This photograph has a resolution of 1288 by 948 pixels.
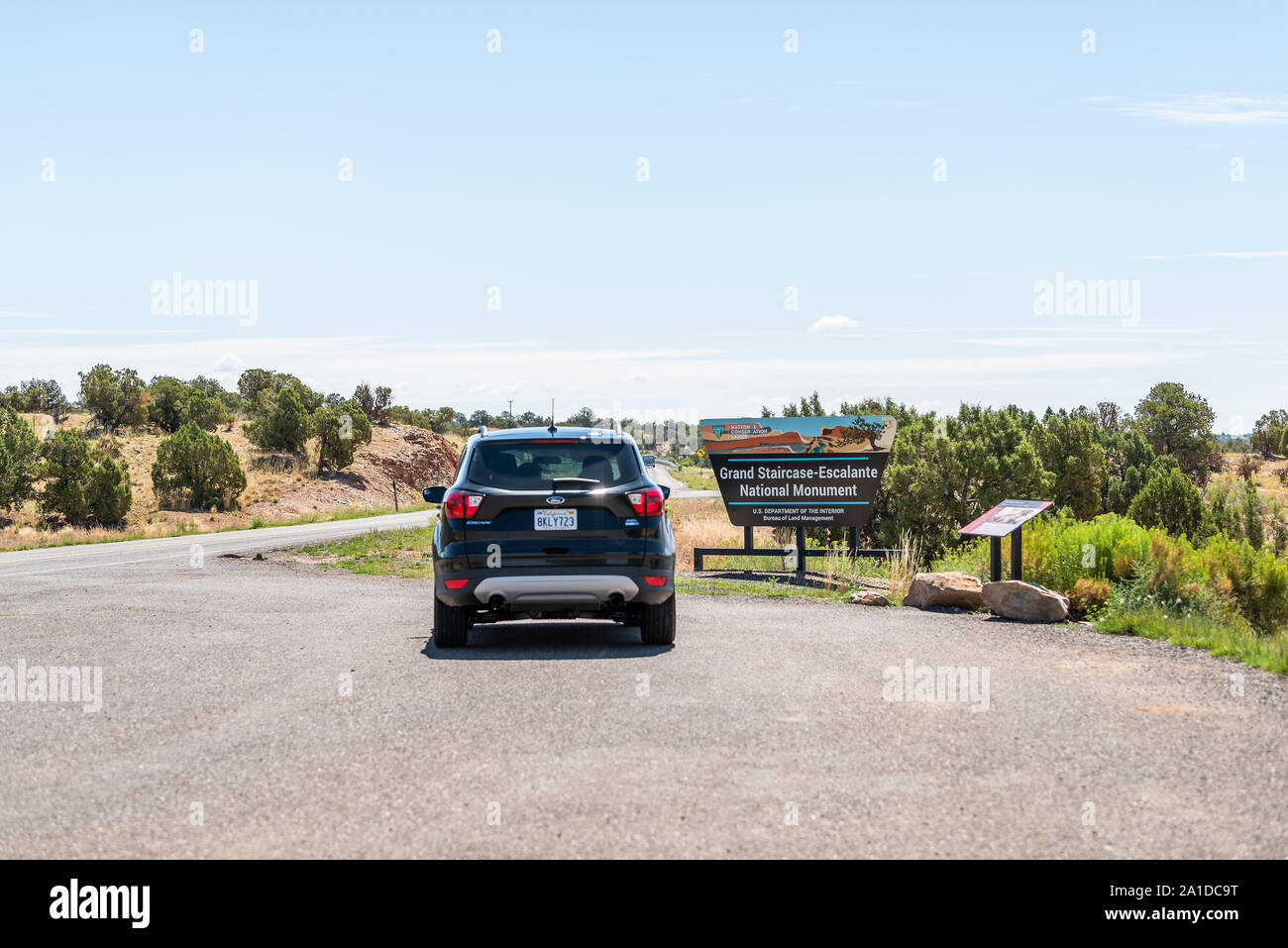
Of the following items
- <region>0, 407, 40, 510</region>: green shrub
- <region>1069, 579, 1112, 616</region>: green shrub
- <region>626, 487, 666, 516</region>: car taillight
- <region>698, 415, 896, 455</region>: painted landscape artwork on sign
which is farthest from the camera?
<region>0, 407, 40, 510</region>: green shrub

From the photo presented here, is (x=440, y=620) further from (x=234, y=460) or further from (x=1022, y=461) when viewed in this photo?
(x=234, y=460)

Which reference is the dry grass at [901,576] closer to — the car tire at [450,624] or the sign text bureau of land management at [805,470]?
the sign text bureau of land management at [805,470]

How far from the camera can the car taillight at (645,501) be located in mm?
9734

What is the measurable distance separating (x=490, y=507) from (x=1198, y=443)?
5611 centimetres

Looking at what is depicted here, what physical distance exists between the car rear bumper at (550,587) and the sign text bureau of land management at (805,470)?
9.46m

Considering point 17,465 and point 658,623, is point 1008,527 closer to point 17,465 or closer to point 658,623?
point 658,623

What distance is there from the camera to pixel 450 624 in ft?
32.6

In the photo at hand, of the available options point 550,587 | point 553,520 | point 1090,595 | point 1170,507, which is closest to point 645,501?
point 553,520

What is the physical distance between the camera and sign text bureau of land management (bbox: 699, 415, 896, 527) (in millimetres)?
19000

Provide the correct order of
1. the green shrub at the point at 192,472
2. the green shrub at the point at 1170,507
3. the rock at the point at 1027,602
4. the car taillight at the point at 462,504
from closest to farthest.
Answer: the car taillight at the point at 462,504 → the rock at the point at 1027,602 → the green shrub at the point at 1170,507 → the green shrub at the point at 192,472

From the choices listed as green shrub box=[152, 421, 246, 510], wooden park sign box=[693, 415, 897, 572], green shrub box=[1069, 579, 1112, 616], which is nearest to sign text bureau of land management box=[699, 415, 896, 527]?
wooden park sign box=[693, 415, 897, 572]

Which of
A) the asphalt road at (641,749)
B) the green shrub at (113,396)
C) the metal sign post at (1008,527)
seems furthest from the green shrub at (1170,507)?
the green shrub at (113,396)

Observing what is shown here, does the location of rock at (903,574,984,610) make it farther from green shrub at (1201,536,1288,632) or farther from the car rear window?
the car rear window
